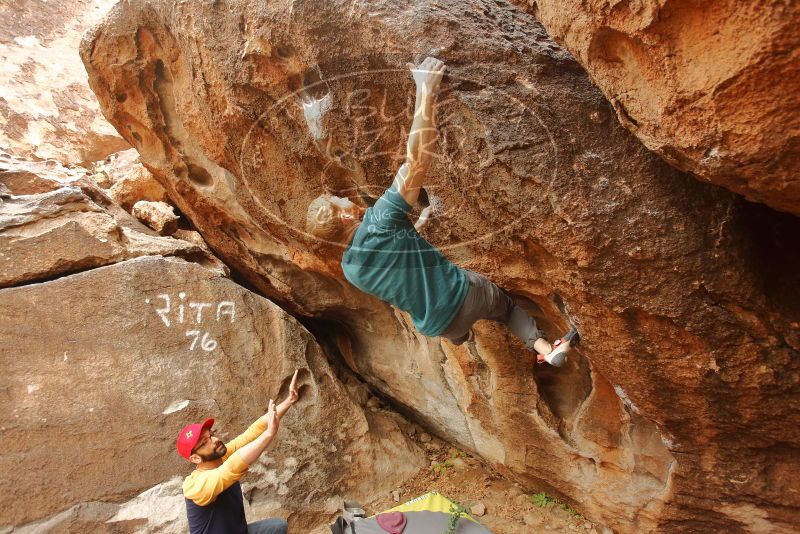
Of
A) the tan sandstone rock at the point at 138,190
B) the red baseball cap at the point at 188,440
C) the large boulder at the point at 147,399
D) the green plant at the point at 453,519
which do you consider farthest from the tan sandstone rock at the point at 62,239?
the green plant at the point at 453,519

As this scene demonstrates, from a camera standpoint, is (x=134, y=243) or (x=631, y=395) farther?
(x=134, y=243)

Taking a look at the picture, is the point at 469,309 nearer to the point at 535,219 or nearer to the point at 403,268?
the point at 403,268

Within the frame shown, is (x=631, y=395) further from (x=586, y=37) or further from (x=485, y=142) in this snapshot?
(x=586, y=37)

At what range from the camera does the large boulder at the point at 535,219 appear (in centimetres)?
203

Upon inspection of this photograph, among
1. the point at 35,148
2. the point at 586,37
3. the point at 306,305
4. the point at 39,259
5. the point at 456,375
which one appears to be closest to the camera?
the point at 586,37

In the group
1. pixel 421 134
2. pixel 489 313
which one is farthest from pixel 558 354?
pixel 421 134

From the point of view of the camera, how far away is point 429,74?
6.84ft

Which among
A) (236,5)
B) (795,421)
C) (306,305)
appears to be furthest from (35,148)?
(795,421)

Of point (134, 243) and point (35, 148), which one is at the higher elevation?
point (35, 148)

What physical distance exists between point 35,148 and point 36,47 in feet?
7.01

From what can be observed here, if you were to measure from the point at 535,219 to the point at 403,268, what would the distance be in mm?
585

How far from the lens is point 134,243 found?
372cm
